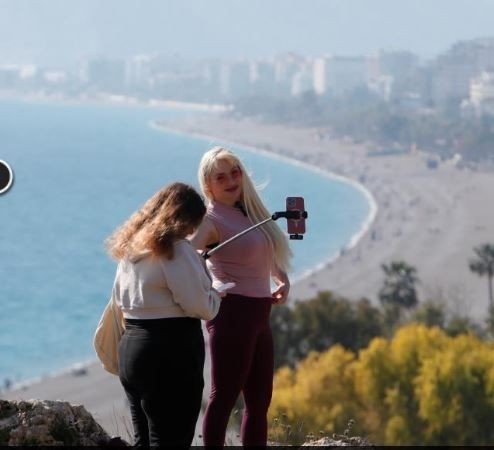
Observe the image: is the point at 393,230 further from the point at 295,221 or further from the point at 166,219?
the point at 166,219

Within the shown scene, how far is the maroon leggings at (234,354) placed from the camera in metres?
2.33

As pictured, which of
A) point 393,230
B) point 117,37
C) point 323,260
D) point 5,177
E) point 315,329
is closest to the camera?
point 5,177

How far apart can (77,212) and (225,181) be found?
55.5 metres

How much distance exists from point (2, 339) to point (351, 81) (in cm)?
10645

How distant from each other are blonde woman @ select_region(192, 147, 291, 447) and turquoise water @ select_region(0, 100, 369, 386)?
50.2 feet

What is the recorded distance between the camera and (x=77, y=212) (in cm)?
5728

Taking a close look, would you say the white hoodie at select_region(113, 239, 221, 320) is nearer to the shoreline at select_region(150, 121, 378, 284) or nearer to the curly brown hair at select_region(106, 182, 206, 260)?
the curly brown hair at select_region(106, 182, 206, 260)

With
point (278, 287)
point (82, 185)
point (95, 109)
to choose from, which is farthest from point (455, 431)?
point (95, 109)

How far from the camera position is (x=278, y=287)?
247cm

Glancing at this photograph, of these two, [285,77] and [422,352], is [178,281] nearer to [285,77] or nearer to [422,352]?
[422,352]

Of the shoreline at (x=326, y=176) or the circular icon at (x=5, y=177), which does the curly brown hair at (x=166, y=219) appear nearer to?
the circular icon at (x=5, y=177)

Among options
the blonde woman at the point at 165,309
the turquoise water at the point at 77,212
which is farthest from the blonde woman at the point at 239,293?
the turquoise water at the point at 77,212

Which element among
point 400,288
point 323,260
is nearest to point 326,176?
point 323,260

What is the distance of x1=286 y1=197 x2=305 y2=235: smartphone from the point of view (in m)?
2.27
